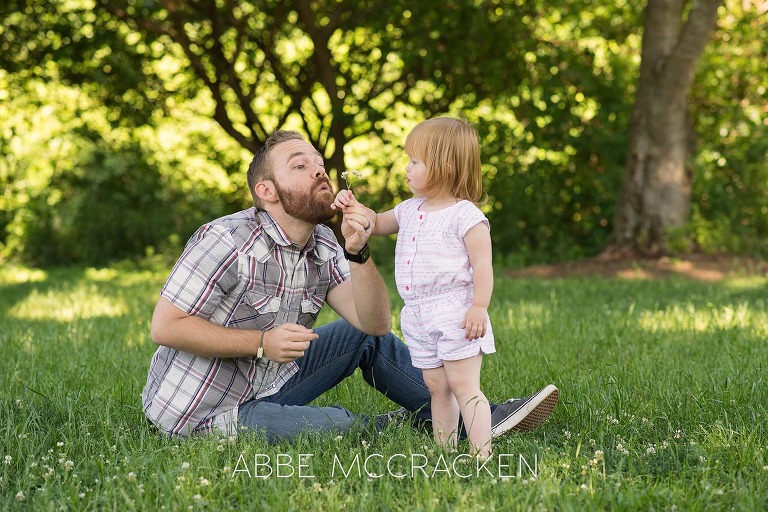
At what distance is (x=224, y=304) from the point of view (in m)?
3.36

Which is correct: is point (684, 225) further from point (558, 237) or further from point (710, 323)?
point (710, 323)

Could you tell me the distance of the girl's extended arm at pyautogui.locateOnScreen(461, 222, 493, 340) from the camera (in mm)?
3117

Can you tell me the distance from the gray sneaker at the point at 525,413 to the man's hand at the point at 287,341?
771 mm

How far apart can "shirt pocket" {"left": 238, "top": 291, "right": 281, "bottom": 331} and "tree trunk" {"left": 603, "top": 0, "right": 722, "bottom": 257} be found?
7.28 meters

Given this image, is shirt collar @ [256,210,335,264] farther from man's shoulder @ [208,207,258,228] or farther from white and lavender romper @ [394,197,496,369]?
white and lavender romper @ [394,197,496,369]

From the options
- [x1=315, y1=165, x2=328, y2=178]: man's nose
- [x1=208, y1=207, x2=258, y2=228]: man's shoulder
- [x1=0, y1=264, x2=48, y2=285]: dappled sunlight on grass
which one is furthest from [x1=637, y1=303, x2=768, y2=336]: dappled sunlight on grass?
[x1=0, y1=264, x2=48, y2=285]: dappled sunlight on grass

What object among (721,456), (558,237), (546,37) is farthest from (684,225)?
(721,456)

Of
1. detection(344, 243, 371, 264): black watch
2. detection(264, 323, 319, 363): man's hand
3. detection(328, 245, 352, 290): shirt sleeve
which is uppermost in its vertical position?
detection(344, 243, 371, 264): black watch

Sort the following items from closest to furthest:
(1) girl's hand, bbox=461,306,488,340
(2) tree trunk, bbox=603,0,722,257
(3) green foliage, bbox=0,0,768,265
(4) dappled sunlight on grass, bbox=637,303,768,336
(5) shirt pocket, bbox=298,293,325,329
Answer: (1) girl's hand, bbox=461,306,488,340 < (5) shirt pocket, bbox=298,293,325,329 < (4) dappled sunlight on grass, bbox=637,303,768,336 < (2) tree trunk, bbox=603,0,722,257 < (3) green foliage, bbox=0,0,768,265

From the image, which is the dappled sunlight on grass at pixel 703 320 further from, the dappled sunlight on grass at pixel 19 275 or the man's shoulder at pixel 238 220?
the dappled sunlight on grass at pixel 19 275

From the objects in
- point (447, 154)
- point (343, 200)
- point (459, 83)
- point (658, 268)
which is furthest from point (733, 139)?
point (343, 200)

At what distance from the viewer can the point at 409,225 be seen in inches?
133

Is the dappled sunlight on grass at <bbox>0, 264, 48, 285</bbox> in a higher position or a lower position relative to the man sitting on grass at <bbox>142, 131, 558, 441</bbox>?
lower

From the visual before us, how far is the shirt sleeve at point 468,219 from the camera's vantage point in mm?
3201
